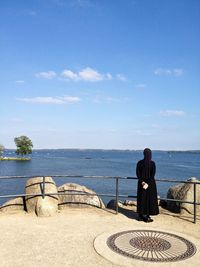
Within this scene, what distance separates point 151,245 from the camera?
611cm

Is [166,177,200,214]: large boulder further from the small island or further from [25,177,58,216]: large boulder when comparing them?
the small island

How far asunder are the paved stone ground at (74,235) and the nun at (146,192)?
0.90ft

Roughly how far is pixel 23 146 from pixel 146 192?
127m

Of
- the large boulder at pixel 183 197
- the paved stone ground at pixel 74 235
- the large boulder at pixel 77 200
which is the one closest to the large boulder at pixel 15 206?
the paved stone ground at pixel 74 235

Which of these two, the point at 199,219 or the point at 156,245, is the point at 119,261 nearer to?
the point at 156,245

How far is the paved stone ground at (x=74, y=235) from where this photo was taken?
527 cm

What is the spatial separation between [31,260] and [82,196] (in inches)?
177

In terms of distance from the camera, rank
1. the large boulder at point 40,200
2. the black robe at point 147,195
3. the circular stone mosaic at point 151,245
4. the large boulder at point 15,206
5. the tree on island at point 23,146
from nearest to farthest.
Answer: the circular stone mosaic at point 151,245, the black robe at point 147,195, the large boulder at point 40,200, the large boulder at point 15,206, the tree on island at point 23,146

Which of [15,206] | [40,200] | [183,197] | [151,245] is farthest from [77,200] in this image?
[151,245]

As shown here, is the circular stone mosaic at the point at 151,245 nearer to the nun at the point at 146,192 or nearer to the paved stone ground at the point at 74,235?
the paved stone ground at the point at 74,235

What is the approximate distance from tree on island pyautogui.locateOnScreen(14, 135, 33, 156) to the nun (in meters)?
126

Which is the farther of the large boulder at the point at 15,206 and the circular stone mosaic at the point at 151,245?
the large boulder at the point at 15,206

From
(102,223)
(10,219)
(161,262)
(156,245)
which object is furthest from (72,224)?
(161,262)

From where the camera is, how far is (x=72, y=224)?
7.51 meters
